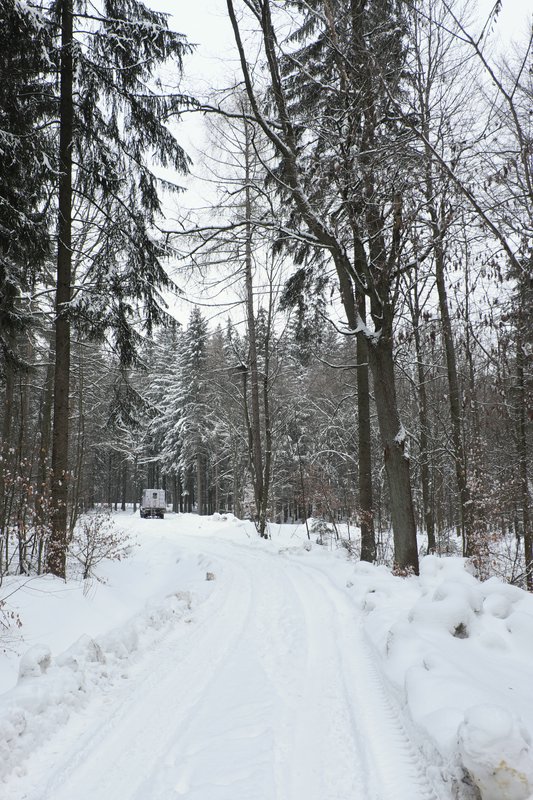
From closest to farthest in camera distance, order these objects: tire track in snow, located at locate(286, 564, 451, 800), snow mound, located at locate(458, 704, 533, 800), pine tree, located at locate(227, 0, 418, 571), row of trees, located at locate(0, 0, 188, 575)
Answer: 1. snow mound, located at locate(458, 704, 533, 800)
2. tire track in snow, located at locate(286, 564, 451, 800)
3. pine tree, located at locate(227, 0, 418, 571)
4. row of trees, located at locate(0, 0, 188, 575)

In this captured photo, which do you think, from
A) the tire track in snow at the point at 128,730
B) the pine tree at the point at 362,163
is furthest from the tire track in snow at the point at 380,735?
the pine tree at the point at 362,163

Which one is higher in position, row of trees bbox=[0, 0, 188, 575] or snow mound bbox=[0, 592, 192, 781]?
row of trees bbox=[0, 0, 188, 575]

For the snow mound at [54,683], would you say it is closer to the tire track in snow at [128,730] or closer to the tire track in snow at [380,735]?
the tire track in snow at [128,730]

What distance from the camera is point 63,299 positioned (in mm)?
8547

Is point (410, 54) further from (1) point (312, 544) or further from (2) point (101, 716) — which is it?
(1) point (312, 544)

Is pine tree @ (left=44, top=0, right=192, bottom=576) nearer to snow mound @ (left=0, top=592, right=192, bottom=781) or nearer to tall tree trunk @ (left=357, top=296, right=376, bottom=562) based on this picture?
snow mound @ (left=0, top=592, right=192, bottom=781)

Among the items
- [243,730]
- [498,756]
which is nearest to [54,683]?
[243,730]

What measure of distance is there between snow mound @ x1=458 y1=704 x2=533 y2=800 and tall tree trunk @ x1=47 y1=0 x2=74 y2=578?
7.22 metres

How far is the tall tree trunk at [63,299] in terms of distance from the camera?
26.0 feet

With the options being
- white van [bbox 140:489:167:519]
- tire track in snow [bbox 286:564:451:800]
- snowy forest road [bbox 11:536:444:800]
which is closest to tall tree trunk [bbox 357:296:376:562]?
snowy forest road [bbox 11:536:444:800]

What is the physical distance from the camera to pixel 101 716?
341 cm

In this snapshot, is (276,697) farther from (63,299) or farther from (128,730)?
(63,299)

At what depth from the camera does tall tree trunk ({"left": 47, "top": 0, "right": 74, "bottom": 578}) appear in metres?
7.93

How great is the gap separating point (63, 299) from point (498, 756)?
8.86 meters
